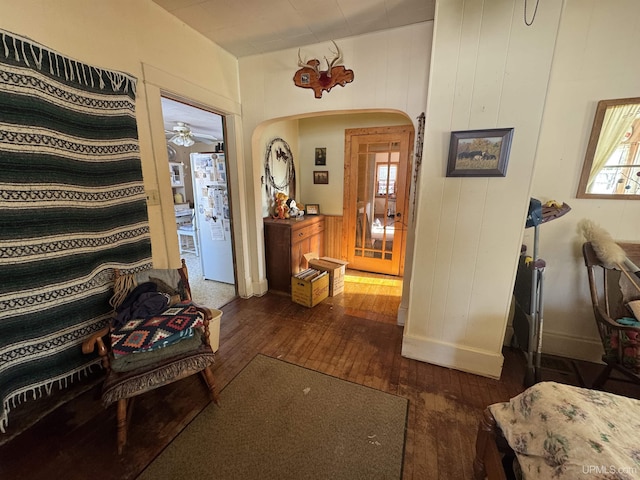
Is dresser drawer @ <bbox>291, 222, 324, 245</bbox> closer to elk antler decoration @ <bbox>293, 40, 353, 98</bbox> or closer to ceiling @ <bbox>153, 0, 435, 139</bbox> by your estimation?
elk antler decoration @ <bbox>293, 40, 353, 98</bbox>

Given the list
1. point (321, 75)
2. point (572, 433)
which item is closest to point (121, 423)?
point (572, 433)

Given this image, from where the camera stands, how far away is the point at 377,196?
144 inches

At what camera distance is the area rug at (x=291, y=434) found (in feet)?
4.08

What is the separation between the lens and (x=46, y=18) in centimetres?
134

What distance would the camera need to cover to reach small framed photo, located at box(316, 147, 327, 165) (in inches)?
151

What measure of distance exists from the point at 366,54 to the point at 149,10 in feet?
5.38

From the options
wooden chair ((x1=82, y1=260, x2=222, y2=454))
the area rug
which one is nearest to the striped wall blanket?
wooden chair ((x1=82, y1=260, x2=222, y2=454))

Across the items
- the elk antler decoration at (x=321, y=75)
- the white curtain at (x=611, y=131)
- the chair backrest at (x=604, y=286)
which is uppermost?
the elk antler decoration at (x=321, y=75)

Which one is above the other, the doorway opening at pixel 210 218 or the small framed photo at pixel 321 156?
the small framed photo at pixel 321 156

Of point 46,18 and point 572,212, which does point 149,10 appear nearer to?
point 46,18


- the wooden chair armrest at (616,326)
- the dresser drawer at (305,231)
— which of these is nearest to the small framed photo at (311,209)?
the dresser drawer at (305,231)

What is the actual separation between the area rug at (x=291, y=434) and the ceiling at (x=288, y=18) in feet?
8.77

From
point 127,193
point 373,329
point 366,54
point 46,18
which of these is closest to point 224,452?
point 373,329

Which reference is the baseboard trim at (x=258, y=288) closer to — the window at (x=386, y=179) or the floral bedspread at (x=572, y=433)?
the window at (x=386, y=179)
